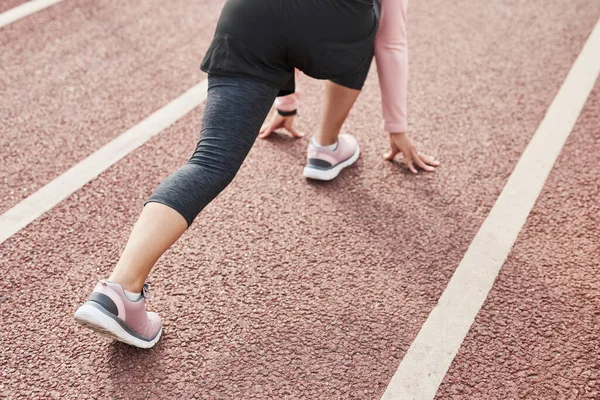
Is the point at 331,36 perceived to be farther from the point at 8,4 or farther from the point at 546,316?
the point at 8,4

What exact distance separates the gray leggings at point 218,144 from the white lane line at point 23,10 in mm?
2871

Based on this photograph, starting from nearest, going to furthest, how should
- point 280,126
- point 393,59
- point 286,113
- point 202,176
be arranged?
point 202,176, point 393,59, point 286,113, point 280,126

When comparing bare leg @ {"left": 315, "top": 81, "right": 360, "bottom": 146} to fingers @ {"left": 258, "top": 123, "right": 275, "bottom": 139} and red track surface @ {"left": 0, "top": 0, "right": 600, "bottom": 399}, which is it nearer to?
red track surface @ {"left": 0, "top": 0, "right": 600, "bottom": 399}

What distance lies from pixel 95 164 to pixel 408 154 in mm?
1517

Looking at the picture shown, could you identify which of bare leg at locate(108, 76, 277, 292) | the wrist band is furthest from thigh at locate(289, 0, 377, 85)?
the wrist band

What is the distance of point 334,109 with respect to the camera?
119 inches

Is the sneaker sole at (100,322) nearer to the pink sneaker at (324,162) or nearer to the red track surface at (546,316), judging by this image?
the red track surface at (546,316)

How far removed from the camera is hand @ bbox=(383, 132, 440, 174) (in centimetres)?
311

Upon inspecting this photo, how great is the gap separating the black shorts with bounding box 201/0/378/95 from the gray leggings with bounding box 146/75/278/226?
0.06 metres

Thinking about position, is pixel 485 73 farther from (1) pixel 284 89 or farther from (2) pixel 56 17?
(2) pixel 56 17

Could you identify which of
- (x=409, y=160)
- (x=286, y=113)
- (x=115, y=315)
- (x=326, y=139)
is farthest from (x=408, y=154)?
(x=115, y=315)

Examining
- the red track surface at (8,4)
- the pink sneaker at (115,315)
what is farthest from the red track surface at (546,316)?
the red track surface at (8,4)

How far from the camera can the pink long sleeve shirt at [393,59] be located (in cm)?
269

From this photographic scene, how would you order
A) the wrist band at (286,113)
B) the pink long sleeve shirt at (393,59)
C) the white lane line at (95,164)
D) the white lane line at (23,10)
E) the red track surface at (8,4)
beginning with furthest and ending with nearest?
the red track surface at (8,4) < the white lane line at (23,10) < the wrist band at (286,113) < the white lane line at (95,164) < the pink long sleeve shirt at (393,59)
